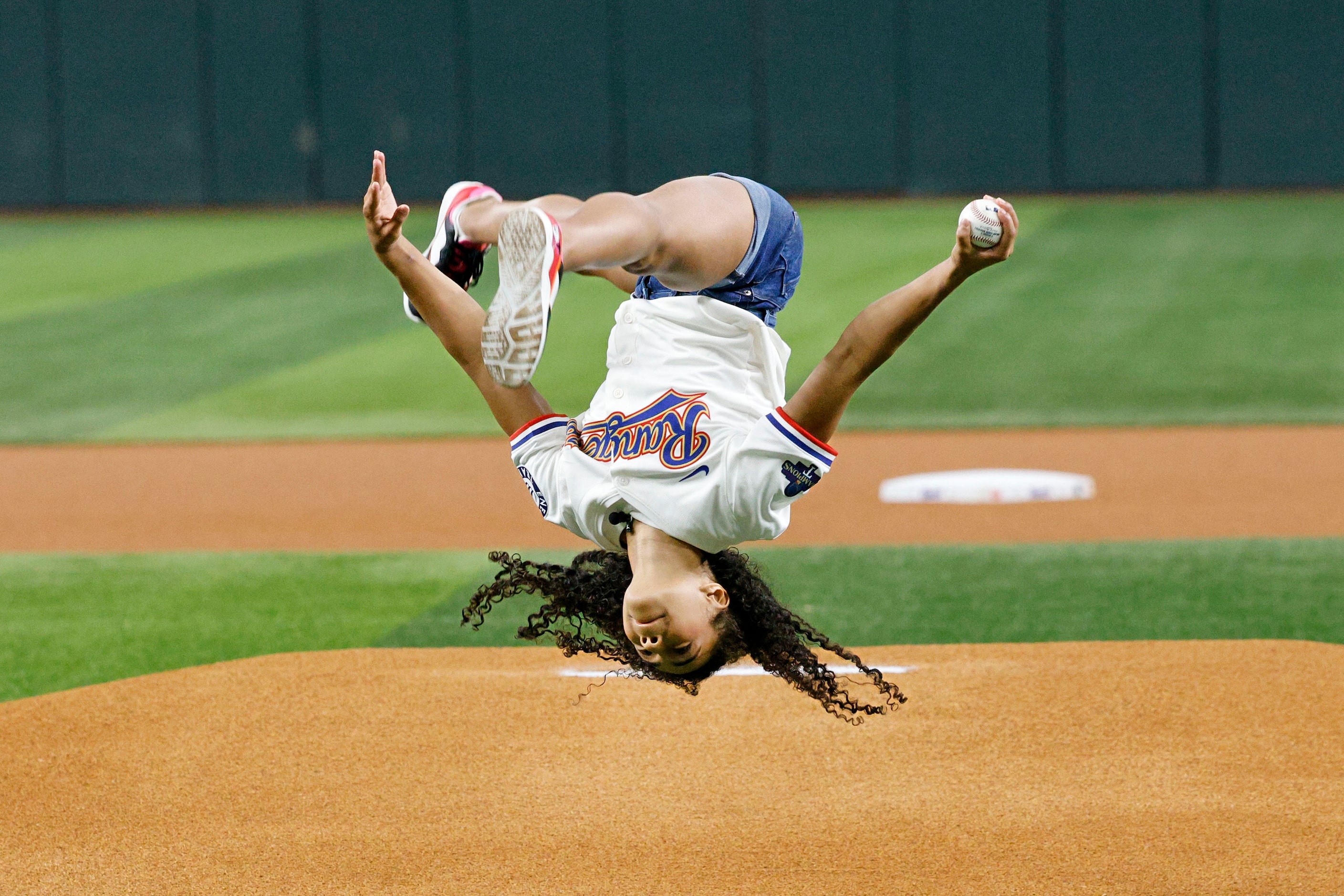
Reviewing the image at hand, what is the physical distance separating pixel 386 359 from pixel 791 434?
497 inches

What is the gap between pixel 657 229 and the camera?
4512 millimetres

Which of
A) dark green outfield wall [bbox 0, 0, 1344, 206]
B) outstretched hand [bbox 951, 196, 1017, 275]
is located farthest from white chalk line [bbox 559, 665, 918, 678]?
dark green outfield wall [bbox 0, 0, 1344, 206]

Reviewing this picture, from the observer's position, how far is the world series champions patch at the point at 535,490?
4965mm

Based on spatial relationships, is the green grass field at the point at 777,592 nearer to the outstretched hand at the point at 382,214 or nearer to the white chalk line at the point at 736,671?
the white chalk line at the point at 736,671

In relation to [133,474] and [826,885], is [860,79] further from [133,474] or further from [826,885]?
[826,885]

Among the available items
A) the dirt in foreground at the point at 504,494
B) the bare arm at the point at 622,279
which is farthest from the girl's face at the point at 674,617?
the dirt in foreground at the point at 504,494

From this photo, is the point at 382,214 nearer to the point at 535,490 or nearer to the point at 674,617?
the point at 535,490

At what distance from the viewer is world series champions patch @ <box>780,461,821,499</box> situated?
459 centimetres

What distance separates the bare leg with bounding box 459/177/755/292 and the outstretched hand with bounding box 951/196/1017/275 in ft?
2.60

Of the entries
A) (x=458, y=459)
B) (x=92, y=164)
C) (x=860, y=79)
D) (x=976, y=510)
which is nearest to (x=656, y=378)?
(x=976, y=510)

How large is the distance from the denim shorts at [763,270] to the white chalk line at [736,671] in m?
2.10

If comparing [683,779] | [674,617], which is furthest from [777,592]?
[674,617]

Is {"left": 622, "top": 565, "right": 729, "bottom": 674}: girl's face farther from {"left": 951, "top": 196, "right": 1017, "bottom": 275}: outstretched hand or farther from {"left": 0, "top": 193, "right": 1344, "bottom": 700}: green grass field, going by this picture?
{"left": 0, "top": 193, "right": 1344, "bottom": 700}: green grass field

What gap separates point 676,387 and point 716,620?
768 millimetres
